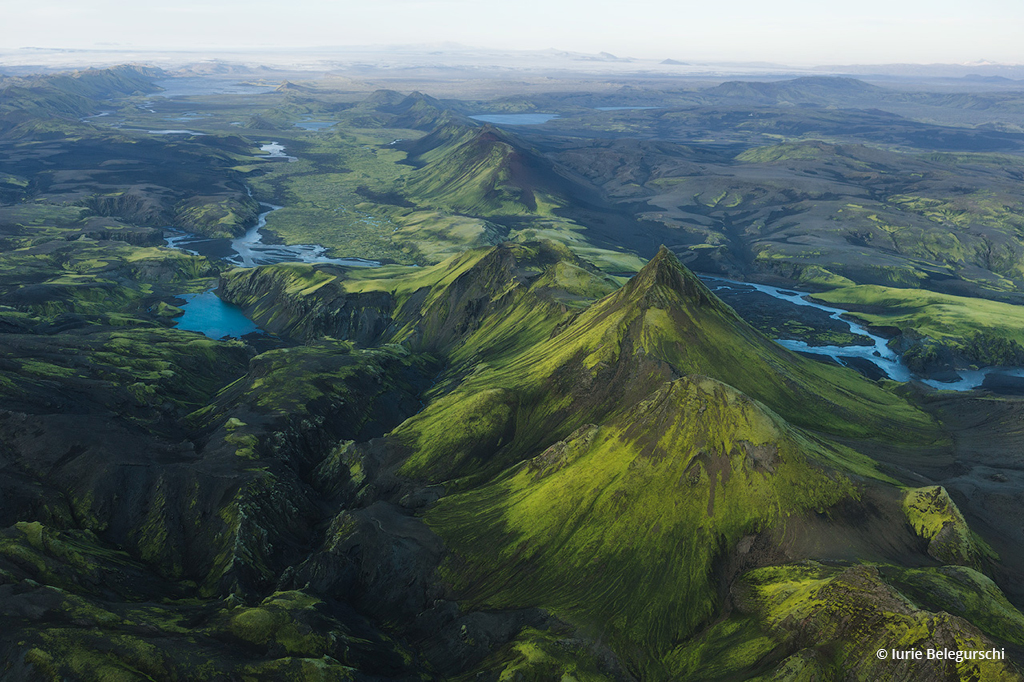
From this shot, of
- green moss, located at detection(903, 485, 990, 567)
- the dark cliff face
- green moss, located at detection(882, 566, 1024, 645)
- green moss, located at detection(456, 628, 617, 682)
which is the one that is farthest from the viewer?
green moss, located at detection(903, 485, 990, 567)

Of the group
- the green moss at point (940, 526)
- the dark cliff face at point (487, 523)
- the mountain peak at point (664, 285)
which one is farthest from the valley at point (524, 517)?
the mountain peak at point (664, 285)

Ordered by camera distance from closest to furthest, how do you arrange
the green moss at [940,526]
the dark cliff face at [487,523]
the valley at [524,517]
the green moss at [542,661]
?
the valley at [524,517], the dark cliff face at [487,523], the green moss at [542,661], the green moss at [940,526]

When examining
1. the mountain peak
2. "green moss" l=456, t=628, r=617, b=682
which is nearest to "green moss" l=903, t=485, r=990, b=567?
"green moss" l=456, t=628, r=617, b=682

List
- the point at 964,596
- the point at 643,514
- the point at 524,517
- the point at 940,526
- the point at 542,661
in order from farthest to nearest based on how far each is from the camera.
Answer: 1. the point at 524,517
2. the point at 643,514
3. the point at 940,526
4. the point at 542,661
5. the point at 964,596

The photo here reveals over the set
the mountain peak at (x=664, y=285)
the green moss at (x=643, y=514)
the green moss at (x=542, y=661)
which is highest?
the mountain peak at (x=664, y=285)

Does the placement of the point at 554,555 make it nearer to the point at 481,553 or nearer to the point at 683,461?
the point at 481,553

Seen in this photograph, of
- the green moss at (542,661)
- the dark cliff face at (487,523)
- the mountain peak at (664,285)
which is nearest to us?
the dark cliff face at (487,523)

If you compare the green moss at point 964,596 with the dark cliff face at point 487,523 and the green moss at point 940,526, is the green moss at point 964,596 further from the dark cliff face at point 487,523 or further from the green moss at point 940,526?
the green moss at point 940,526

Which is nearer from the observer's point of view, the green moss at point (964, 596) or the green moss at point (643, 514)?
the green moss at point (964, 596)

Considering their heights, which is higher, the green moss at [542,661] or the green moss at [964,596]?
the green moss at [964,596]

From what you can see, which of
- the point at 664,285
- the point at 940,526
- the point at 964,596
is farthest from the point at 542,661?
the point at 664,285

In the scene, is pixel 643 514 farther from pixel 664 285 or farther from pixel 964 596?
pixel 664 285

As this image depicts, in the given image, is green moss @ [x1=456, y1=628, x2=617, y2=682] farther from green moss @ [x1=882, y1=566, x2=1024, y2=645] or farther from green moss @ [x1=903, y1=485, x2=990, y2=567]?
green moss @ [x1=903, y1=485, x2=990, y2=567]
